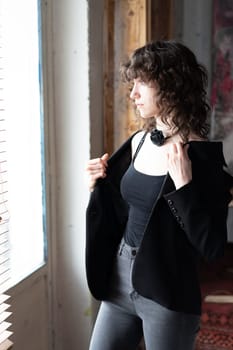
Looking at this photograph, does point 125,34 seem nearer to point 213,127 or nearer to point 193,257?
point 193,257

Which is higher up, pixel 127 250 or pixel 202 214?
pixel 202 214

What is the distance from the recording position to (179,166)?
1.20 metres

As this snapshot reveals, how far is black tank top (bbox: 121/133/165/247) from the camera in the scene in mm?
1280

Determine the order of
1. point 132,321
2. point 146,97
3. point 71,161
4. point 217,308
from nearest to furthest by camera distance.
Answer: point 146,97
point 132,321
point 71,161
point 217,308

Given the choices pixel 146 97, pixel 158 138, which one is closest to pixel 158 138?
pixel 158 138

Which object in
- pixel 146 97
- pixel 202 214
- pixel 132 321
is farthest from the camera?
pixel 132 321

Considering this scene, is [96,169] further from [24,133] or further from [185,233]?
[24,133]

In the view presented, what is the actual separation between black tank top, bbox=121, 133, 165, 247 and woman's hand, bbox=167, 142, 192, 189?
0.22ft

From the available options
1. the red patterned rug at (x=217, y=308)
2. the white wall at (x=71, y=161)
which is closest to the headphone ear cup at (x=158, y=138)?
the white wall at (x=71, y=161)

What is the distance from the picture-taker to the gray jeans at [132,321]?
127 cm

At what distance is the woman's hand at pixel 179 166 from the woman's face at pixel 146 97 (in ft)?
0.45

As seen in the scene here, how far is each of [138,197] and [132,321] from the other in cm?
37

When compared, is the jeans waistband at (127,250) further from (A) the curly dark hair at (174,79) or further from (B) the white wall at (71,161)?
(B) the white wall at (71,161)

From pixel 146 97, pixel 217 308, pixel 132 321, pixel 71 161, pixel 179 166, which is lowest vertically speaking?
pixel 217 308
